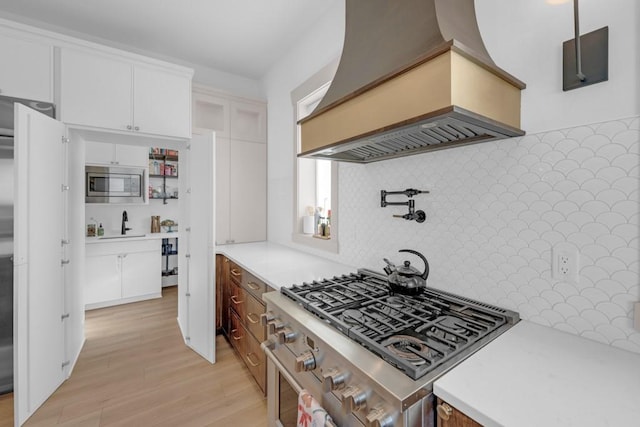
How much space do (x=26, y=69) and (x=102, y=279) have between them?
237cm

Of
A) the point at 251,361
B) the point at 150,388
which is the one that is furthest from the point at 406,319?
the point at 150,388

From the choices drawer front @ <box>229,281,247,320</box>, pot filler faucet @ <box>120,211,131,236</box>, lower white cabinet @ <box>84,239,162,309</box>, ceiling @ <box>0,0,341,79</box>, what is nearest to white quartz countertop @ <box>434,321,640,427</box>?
drawer front @ <box>229,281,247,320</box>

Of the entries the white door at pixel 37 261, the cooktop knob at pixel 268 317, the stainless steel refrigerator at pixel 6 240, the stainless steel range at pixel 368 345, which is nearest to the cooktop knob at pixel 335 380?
the stainless steel range at pixel 368 345

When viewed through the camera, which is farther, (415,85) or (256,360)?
(256,360)

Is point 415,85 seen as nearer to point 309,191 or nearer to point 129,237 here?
point 309,191

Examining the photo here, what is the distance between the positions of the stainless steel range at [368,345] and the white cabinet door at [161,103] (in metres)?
1.93

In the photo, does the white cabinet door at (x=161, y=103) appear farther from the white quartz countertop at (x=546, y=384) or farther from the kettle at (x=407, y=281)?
the white quartz countertop at (x=546, y=384)

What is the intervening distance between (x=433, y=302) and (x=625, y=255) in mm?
641

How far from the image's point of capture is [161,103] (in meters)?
2.46

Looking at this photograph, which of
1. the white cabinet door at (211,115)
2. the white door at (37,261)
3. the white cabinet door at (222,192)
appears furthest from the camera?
the white cabinet door at (222,192)

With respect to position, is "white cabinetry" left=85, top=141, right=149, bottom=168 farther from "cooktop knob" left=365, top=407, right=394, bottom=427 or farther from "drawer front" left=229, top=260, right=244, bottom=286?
"cooktop knob" left=365, top=407, right=394, bottom=427

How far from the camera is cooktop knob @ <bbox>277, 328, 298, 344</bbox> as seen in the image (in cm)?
117

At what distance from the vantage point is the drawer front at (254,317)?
5.82 ft

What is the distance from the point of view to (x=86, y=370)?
7.11ft
